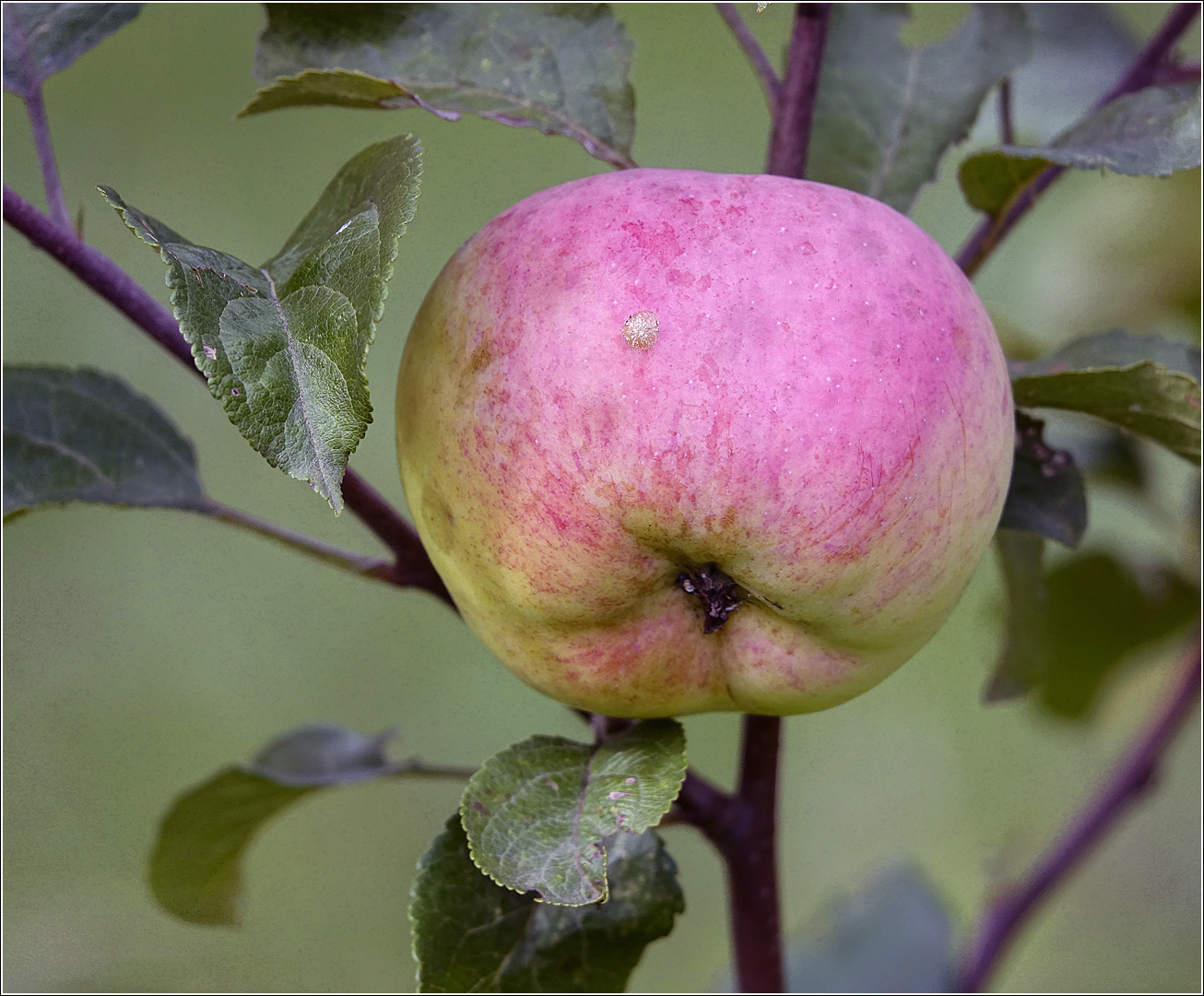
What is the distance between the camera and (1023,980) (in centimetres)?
166

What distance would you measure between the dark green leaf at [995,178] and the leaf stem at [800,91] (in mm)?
88

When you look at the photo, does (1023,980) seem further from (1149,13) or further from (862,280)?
Answer: (862,280)

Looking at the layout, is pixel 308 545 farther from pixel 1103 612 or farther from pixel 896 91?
pixel 1103 612

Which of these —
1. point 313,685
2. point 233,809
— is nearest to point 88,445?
point 233,809

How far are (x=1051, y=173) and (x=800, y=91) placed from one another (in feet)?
0.61

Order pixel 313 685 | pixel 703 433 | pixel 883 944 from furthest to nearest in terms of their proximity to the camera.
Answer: pixel 313 685 → pixel 883 944 → pixel 703 433

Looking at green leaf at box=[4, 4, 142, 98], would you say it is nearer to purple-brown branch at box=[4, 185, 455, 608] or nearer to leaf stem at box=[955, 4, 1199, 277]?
purple-brown branch at box=[4, 185, 455, 608]

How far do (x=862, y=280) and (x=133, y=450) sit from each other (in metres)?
0.44

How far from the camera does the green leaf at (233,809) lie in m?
0.73

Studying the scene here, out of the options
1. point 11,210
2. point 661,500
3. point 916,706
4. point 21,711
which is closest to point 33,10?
point 11,210

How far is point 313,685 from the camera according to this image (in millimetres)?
1822

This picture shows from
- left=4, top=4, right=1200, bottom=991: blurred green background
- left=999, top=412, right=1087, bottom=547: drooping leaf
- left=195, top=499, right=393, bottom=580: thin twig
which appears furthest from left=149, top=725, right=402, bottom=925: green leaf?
left=4, top=4, right=1200, bottom=991: blurred green background

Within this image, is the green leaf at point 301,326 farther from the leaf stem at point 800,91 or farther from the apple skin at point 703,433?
the leaf stem at point 800,91

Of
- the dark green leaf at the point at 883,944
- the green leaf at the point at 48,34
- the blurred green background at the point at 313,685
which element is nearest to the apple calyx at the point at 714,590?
the green leaf at the point at 48,34
